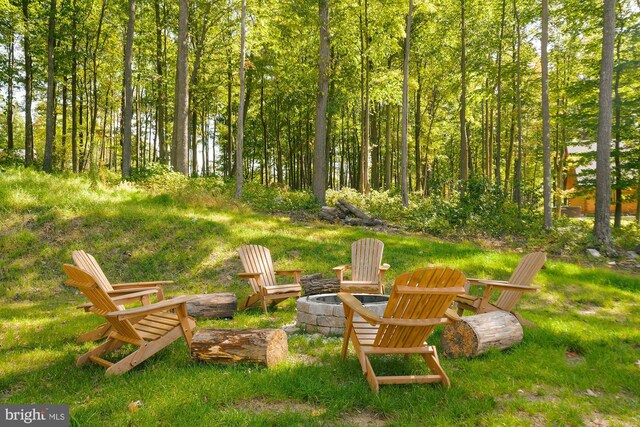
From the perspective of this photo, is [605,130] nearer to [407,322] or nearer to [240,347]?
[407,322]

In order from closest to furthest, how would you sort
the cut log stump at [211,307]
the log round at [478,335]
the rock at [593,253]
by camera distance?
the log round at [478,335]
the cut log stump at [211,307]
the rock at [593,253]

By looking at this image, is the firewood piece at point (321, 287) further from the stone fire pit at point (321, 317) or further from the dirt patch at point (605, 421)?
the dirt patch at point (605, 421)

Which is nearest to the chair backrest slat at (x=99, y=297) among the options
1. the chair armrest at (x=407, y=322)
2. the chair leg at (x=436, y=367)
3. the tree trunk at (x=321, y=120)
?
the chair armrest at (x=407, y=322)

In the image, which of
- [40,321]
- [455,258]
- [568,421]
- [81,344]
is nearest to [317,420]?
[568,421]

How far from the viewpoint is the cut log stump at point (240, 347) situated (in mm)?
3752

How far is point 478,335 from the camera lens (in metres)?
4.12

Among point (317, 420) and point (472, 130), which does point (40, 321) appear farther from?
point (472, 130)

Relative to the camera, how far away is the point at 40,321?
5.37 metres

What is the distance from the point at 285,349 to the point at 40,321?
3585mm

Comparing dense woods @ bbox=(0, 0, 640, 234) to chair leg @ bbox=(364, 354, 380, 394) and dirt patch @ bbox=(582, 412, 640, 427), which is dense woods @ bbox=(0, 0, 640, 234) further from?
chair leg @ bbox=(364, 354, 380, 394)

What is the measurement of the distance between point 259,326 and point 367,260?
2251 millimetres

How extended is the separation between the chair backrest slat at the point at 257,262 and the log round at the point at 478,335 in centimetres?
310

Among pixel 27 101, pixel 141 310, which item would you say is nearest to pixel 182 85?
Result: pixel 27 101

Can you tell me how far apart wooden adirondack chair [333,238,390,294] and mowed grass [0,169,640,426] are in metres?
1.05
